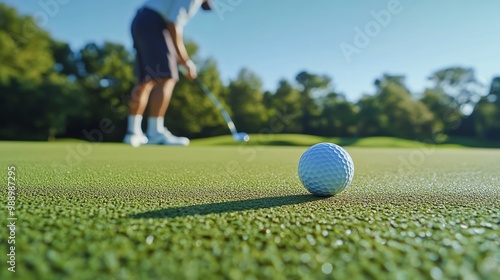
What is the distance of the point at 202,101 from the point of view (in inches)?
976

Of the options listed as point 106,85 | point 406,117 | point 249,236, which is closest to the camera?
point 249,236

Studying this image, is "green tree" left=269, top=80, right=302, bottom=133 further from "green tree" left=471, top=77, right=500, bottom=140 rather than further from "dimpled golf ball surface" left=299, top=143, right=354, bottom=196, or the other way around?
"dimpled golf ball surface" left=299, top=143, right=354, bottom=196

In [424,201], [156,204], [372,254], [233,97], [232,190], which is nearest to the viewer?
[372,254]

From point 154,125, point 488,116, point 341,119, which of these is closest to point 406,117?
point 341,119

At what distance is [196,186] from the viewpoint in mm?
1875

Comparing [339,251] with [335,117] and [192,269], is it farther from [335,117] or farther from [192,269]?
[335,117]

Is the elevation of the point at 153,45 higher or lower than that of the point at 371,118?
lower

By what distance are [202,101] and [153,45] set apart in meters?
19.6

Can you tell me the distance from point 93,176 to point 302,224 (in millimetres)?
1658

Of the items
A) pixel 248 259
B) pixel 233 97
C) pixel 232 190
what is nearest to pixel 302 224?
pixel 248 259

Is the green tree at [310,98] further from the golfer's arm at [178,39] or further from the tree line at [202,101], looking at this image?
the golfer's arm at [178,39]

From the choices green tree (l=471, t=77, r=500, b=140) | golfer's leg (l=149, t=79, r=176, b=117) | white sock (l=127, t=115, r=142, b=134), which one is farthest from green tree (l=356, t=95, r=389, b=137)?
white sock (l=127, t=115, r=142, b=134)

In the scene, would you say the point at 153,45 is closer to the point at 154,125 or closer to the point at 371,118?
the point at 154,125

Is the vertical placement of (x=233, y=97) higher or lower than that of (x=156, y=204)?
higher
